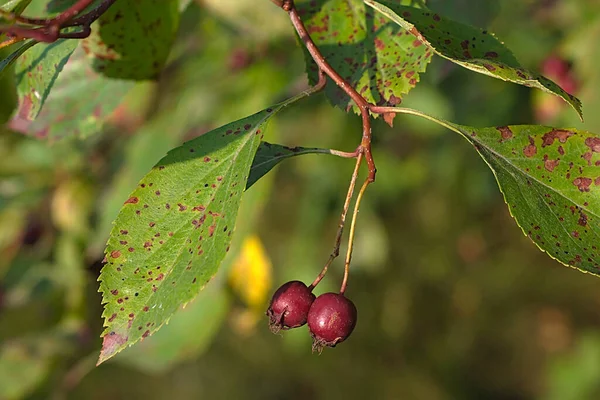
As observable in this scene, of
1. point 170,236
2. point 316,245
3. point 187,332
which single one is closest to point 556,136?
point 170,236

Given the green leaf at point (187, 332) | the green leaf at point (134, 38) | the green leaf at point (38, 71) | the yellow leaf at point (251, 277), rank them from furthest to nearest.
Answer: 1. the yellow leaf at point (251, 277)
2. the green leaf at point (187, 332)
3. the green leaf at point (134, 38)
4. the green leaf at point (38, 71)

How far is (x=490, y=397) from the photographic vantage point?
3.62m

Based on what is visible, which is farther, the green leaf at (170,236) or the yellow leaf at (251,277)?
the yellow leaf at (251,277)

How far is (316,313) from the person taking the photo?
2.43ft

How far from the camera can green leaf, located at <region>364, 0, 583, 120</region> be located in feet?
2.24

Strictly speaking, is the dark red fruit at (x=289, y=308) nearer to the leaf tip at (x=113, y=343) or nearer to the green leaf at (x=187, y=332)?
the leaf tip at (x=113, y=343)

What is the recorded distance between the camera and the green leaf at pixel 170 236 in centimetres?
73

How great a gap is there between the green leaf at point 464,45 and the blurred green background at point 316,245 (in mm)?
363

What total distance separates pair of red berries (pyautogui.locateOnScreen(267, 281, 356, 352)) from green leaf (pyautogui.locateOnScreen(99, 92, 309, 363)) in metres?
0.09

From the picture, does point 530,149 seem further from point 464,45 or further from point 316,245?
point 316,245

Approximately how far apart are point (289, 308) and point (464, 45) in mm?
328

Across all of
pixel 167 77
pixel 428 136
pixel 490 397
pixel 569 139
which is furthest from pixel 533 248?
pixel 569 139

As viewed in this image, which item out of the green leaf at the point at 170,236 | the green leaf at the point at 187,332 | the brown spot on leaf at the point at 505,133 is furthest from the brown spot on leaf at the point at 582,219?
the green leaf at the point at 187,332

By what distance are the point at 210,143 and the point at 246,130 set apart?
0.04m
